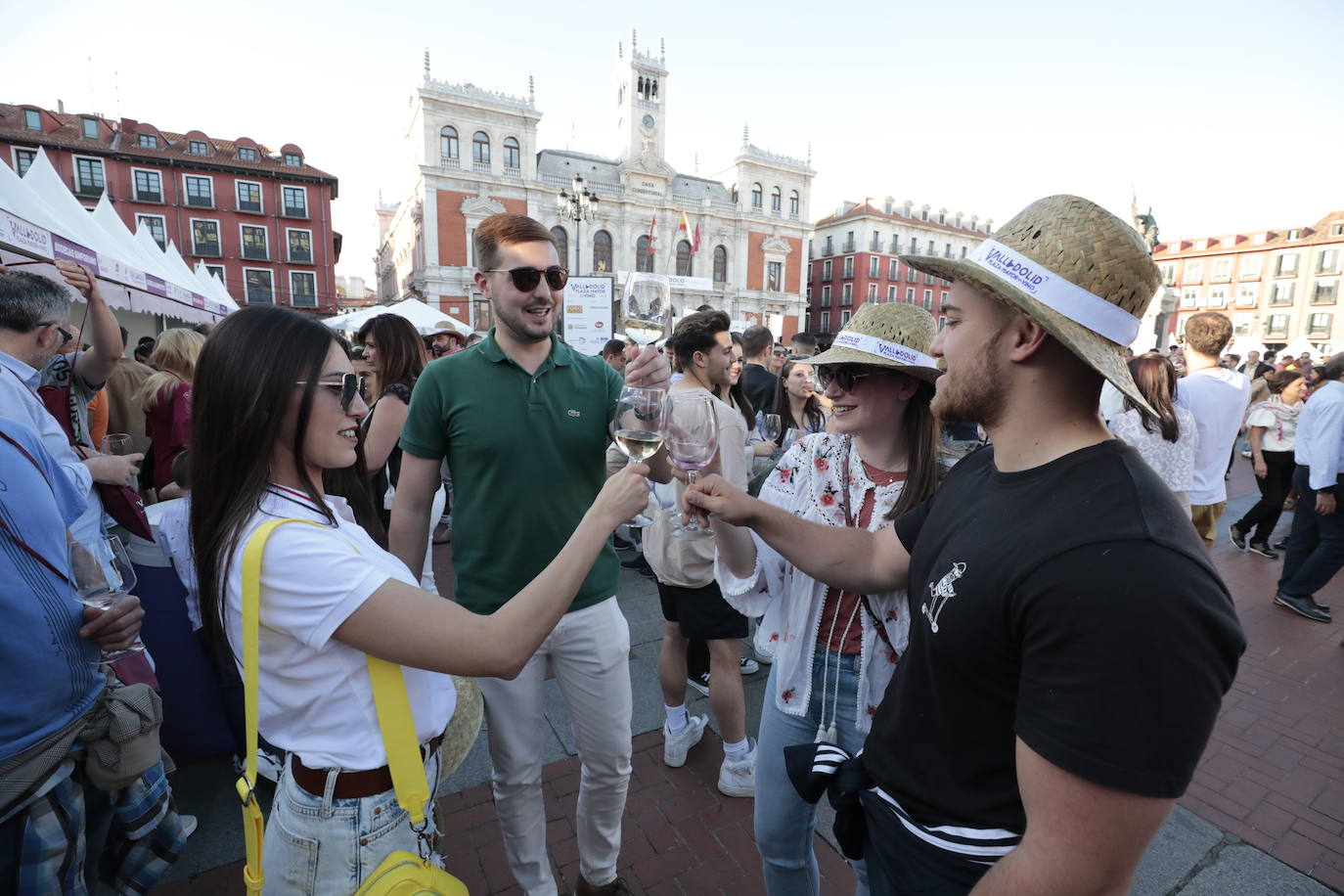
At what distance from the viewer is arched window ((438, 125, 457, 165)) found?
135 feet

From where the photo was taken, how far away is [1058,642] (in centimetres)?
93

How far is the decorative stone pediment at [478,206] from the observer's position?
4109 cm

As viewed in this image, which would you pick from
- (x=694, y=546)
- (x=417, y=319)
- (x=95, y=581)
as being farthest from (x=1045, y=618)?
(x=417, y=319)

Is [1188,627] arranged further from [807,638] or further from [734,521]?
[807,638]

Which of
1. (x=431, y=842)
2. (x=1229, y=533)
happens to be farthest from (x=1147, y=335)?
(x=431, y=842)

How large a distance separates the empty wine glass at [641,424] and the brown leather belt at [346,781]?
840mm

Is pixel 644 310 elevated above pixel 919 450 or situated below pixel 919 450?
above

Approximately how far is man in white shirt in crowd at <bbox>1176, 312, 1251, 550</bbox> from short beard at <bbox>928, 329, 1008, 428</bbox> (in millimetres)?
4410

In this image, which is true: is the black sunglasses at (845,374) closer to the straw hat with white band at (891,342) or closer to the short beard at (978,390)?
the straw hat with white band at (891,342)

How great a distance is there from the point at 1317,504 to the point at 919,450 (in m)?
5.50

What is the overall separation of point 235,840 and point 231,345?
2544mm

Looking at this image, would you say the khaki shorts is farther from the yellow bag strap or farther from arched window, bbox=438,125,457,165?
arched window, bbox=438,125,457,165

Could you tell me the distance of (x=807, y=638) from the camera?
6.47ft

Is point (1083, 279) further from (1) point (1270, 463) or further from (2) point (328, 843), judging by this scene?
(1) point (1270, 463)
